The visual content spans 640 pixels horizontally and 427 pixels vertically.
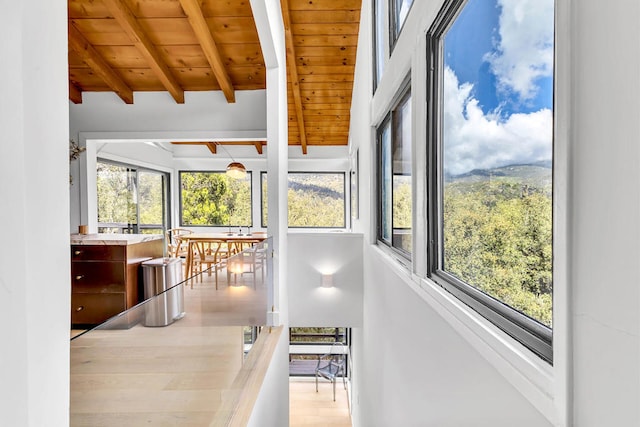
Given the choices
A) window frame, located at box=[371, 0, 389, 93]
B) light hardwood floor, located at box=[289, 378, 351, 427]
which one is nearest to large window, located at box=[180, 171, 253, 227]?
light hardwood floor, located at box=[289, 378, 351, 427]

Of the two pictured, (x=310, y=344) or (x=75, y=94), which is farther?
(x=310, y=344)

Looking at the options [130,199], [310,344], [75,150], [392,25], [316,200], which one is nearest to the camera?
[392,25]

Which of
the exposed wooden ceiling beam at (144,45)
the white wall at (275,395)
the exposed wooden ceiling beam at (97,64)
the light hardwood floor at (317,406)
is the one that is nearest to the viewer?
the white wall at (275,395)

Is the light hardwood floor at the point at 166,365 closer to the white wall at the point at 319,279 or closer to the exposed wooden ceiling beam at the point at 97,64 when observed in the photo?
the white wall at the point at 319,279

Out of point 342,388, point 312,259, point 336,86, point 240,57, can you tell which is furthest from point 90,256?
point 342,388

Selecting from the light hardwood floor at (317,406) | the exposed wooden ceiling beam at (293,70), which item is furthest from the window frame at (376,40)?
the light hardwood floor at (317,406)

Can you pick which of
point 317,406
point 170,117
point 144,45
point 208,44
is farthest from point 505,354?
point 317,406

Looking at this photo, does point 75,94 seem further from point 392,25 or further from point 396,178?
point 396,178

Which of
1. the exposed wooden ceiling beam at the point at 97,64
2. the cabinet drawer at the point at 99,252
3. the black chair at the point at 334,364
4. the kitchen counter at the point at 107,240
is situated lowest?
the black chair at the point at 334,364

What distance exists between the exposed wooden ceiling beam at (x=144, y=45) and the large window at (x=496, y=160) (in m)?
3.09

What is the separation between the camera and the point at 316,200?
719 cm

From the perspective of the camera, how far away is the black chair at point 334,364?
271 inches

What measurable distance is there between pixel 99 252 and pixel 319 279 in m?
2.45

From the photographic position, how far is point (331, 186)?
720 centimetres
